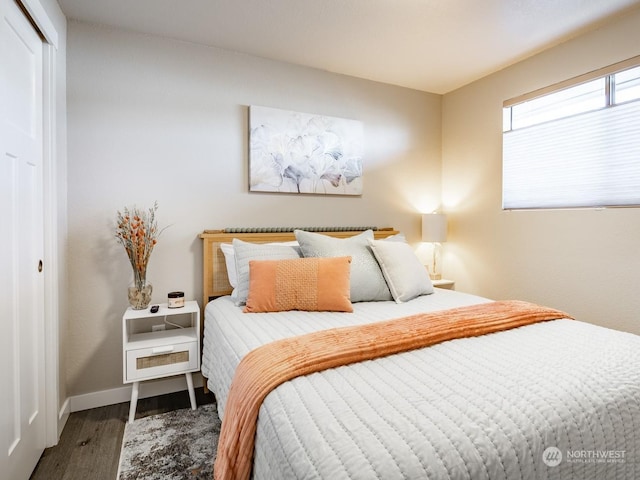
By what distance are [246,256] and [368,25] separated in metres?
1.74

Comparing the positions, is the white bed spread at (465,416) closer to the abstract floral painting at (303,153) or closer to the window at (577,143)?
the window at (577,143)

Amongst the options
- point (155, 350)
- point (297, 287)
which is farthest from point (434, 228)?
point (155, 350)

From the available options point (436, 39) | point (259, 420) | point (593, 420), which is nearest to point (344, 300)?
point (259, 420)

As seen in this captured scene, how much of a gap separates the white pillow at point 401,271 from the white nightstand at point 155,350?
1292 millimetres

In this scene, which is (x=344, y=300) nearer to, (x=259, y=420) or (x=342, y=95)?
(x=259, y=420)

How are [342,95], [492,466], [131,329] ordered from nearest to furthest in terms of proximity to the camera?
[492,466] < [131,329] < [342,95]

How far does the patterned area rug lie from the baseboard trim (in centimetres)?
33

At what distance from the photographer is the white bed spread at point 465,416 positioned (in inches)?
33.5

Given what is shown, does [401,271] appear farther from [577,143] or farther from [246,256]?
[577,143]

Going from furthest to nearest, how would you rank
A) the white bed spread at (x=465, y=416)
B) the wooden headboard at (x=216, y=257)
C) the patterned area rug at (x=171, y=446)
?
the wooden headboard at (x=216, y=257) < the patterned area rug at (x=171, y=446) < the white bed spread at (x=465, y=416)

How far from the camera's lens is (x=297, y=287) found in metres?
2.13

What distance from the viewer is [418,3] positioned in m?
2.16

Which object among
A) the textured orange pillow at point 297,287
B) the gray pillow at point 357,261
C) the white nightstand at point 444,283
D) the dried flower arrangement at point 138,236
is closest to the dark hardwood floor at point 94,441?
the dried flower arrangement at point 138,236

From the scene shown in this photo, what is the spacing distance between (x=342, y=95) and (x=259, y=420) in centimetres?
282
